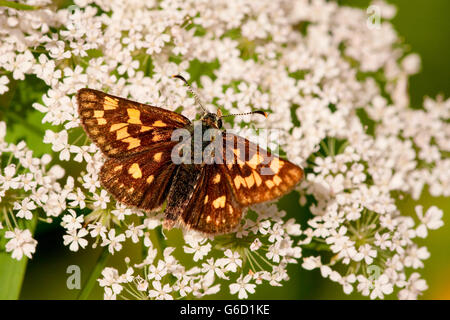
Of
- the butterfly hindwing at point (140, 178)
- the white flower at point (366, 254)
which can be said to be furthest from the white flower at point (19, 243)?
the white flower at point (366, 254)

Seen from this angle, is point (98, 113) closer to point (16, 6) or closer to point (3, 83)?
point (16, 6)

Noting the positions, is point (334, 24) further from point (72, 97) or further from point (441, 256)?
point (72, 97)

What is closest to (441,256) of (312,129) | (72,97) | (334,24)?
(312,129)

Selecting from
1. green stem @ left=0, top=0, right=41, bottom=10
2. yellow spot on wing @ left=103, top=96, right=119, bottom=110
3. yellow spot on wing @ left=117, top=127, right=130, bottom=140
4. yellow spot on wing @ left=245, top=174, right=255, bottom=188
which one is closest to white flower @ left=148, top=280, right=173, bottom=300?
yellow spot on wing @ left=245, top=174, right=255, bottom=188

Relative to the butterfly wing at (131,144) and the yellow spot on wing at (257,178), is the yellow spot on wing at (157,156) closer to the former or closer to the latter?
the butterfly wing at (131,144)

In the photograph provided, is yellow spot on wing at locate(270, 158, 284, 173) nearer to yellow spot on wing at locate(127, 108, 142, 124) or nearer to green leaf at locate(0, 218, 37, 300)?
yellow spot on wing at locate(127, 108, 142, 124)

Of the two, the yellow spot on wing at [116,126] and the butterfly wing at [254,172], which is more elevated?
the yellow spot on wing at [116,126]
